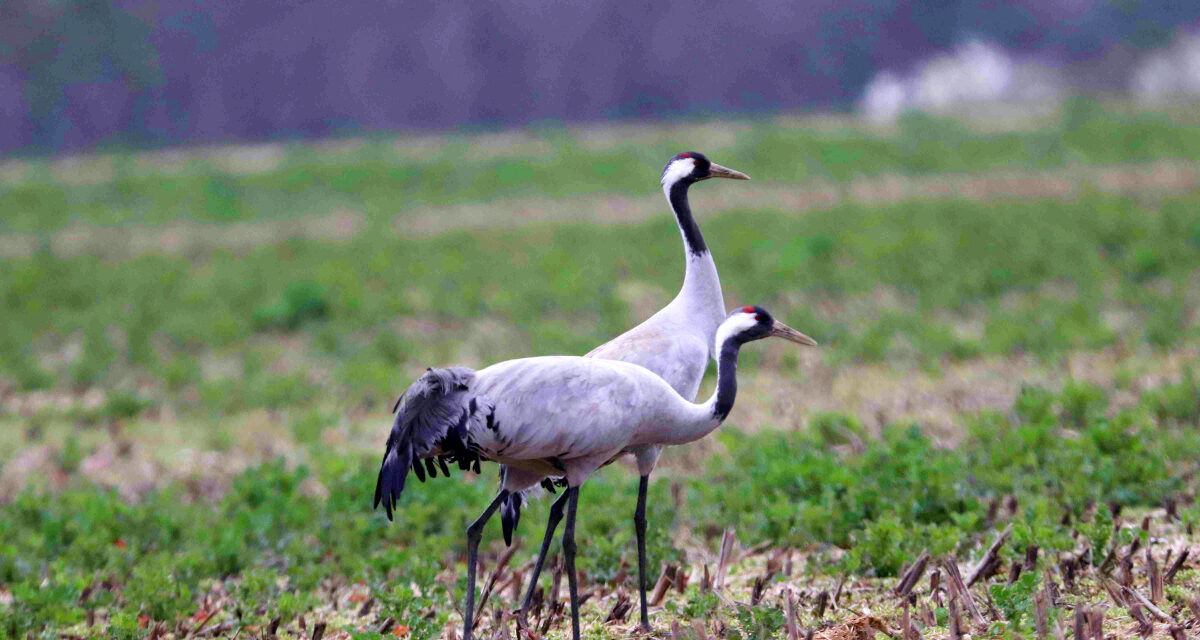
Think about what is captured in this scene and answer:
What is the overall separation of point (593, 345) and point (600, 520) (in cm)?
490

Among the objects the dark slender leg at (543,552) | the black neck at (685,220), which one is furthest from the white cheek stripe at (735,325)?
the dark slender leg at (543,552)

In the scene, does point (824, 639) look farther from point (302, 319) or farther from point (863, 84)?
point (863, 84)

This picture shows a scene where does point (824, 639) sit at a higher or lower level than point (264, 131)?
lower

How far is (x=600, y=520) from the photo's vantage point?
590 centimetres

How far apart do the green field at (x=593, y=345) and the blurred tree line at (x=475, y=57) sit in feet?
38.4

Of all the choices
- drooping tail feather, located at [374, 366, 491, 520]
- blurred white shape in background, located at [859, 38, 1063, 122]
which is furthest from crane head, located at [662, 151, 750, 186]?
blurred white shape in background, located at [859, 38, 1063, 122]

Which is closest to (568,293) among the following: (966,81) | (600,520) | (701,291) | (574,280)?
(574,280)

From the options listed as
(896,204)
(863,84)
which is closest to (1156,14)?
(863,84)

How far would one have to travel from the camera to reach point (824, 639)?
4.38 meters

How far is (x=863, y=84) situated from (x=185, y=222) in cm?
2143

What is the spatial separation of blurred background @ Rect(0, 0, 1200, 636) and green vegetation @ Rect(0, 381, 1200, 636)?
25 millimetres

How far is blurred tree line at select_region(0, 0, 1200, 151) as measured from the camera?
112 feet

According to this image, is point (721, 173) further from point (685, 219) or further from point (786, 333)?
point (786, 333)

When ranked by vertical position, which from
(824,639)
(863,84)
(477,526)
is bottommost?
(824,639)
